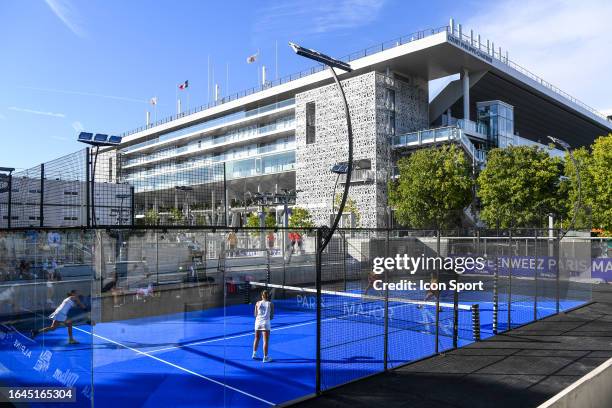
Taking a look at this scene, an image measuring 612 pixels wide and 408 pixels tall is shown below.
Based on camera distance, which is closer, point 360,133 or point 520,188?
point 520,188

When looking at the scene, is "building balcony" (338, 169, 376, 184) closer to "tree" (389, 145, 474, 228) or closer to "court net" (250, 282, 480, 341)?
"tree" (389, 145, 474, 228)

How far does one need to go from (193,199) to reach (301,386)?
15.8ft

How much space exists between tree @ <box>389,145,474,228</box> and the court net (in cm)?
2190

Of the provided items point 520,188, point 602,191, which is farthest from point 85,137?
point 520,188

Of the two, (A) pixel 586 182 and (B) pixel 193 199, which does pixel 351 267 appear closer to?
(B) pixel 193 199

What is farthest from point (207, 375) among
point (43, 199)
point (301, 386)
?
point (43, 199)

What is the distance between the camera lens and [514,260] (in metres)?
22.8

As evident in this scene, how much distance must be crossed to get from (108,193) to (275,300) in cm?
1306

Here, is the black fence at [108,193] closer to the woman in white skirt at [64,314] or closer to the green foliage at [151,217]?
the green foliage at [151,217]

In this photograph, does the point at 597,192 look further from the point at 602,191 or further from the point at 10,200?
the point at 10,200

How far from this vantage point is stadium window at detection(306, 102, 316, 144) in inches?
2222

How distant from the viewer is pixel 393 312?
17797mm

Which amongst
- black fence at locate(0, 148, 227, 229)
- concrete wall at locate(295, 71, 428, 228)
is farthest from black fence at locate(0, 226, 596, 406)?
concrete wall at locate(295, 71, 428, 228)

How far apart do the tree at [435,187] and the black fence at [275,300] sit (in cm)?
1643
